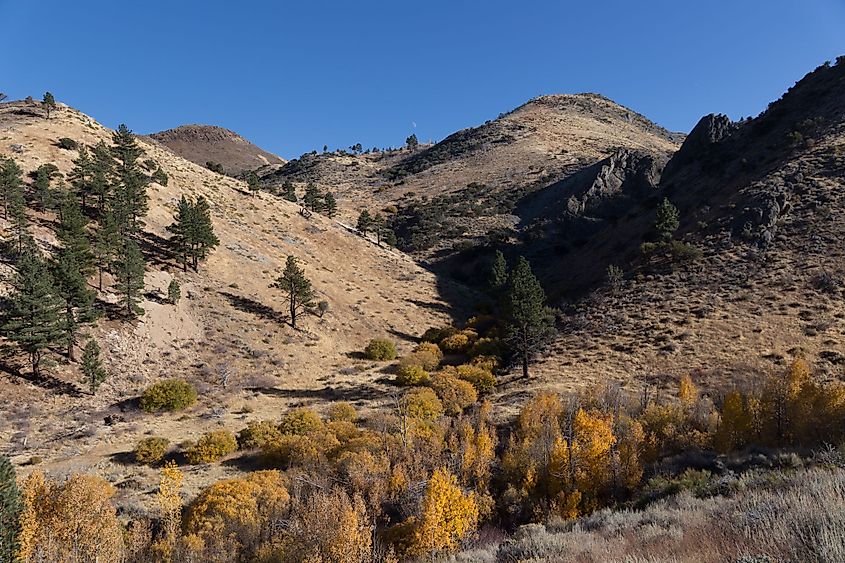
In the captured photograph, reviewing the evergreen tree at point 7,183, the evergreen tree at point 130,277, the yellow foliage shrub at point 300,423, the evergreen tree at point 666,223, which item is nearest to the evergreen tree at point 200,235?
the evergreen tree at point 130,277

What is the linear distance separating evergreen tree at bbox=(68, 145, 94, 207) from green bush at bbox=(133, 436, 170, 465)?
35059 millimetres

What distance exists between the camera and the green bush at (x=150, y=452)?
26797 mm

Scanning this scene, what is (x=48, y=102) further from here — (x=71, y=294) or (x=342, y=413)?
(x=342, y=413)

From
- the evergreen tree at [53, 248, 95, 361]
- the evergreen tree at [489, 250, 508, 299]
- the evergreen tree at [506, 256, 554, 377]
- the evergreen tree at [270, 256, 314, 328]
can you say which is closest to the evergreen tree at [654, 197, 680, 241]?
the evergreen tree at [489, 250, 508, 299]

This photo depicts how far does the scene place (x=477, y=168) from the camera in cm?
13412

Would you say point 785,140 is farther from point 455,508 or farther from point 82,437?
point 82,437

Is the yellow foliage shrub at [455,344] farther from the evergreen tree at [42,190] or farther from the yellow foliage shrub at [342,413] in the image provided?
the evergreen tree at [42,190]

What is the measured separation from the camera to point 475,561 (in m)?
11.9

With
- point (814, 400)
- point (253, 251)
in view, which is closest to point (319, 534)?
point (814, 400)

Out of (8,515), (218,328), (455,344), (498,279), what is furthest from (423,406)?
(498,279)

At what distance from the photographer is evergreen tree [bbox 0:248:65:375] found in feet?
103

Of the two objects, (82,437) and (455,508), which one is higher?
→ (82,437)

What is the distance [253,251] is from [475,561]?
56.3 metres

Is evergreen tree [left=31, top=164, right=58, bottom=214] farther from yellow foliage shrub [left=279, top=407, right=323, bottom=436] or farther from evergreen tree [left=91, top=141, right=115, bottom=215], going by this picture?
yellow foliage shrub [left=279, top=407, right=323, bottom=436]
